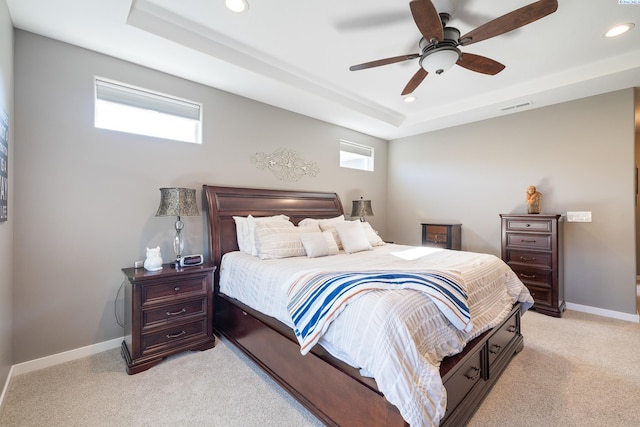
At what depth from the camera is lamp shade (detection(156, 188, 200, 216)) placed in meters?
2.61

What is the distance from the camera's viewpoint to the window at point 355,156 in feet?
16.3

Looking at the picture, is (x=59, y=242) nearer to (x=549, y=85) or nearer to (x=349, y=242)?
(x=349, y=242)

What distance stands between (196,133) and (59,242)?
1.67 m

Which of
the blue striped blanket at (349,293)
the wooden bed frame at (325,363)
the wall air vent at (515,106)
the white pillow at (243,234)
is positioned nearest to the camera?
the wooden bed frame at (325,363)

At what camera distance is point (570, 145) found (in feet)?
12.2

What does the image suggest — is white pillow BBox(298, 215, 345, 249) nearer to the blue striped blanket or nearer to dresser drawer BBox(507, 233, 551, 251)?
the blue striped blanket

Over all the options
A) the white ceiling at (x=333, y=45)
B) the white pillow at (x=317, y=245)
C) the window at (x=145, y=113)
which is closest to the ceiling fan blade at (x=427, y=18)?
the white ceiling at (x=333, y=45)

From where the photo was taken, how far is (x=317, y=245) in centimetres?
296

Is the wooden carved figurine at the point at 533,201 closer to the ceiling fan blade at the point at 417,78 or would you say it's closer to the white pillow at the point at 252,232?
the ceiling fan blade at the point at 417,78

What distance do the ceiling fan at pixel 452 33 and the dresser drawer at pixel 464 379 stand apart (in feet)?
7.24

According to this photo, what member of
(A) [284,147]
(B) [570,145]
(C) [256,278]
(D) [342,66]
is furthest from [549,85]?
(C) [256,278]

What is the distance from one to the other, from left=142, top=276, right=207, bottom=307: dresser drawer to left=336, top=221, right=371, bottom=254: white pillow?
5.05 ft

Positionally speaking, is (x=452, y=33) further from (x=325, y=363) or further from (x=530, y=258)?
(x=530, y=258)

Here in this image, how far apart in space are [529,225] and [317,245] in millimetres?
2792
